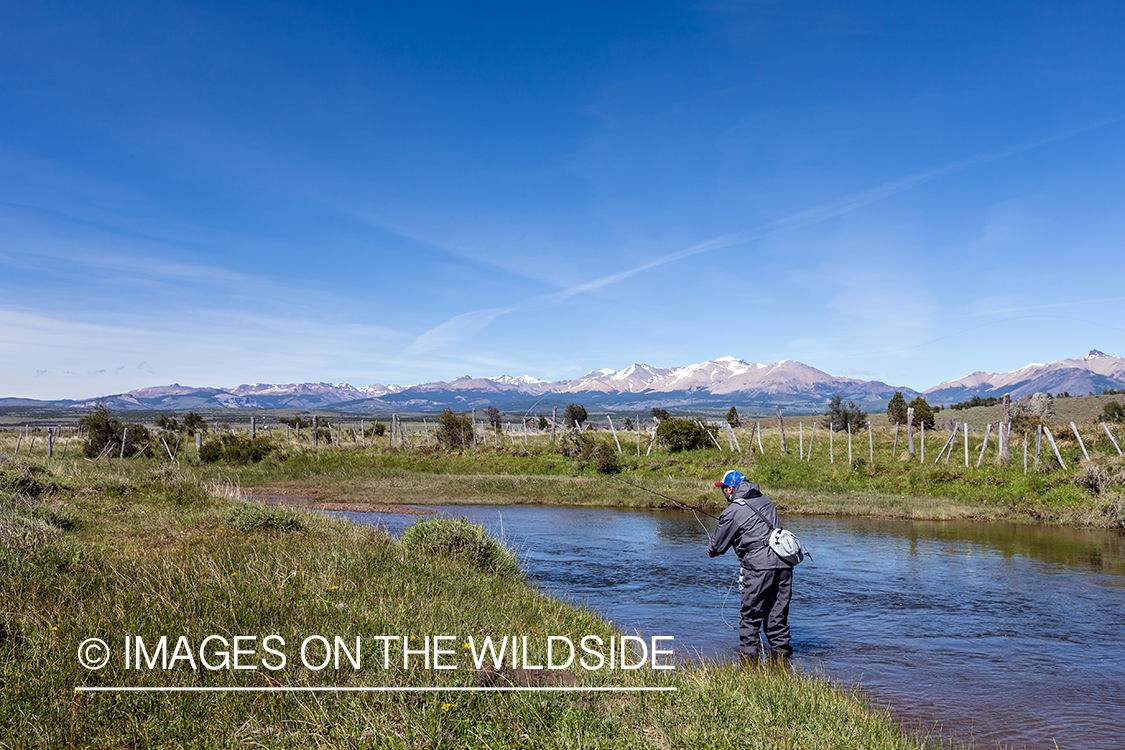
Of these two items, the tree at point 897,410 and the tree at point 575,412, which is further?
the tree at point 575,412

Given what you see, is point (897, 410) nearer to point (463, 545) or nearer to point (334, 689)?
point (463, 545)

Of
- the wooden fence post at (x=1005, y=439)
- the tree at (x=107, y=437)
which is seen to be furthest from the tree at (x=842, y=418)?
the tree at (x=107, y=437)

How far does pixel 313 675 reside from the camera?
5.85 m

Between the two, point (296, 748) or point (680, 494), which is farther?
point (680, 494)

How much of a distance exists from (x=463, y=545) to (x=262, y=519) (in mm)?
5086

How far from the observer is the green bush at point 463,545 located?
12.9m

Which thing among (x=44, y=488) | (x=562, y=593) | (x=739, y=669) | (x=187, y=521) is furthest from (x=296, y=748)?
(x=44, y=488)

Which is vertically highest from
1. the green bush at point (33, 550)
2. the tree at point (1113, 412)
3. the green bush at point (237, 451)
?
the tree at point (1113, 412)

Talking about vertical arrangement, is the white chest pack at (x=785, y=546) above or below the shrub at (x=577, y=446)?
above

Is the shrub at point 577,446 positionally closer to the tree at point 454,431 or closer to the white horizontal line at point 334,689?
the tree at point 454,431

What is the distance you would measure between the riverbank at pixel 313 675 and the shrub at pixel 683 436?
102 ft

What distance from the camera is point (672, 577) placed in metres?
15.1

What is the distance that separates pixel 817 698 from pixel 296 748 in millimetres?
4550

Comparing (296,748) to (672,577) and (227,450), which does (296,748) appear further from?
(227,450)
